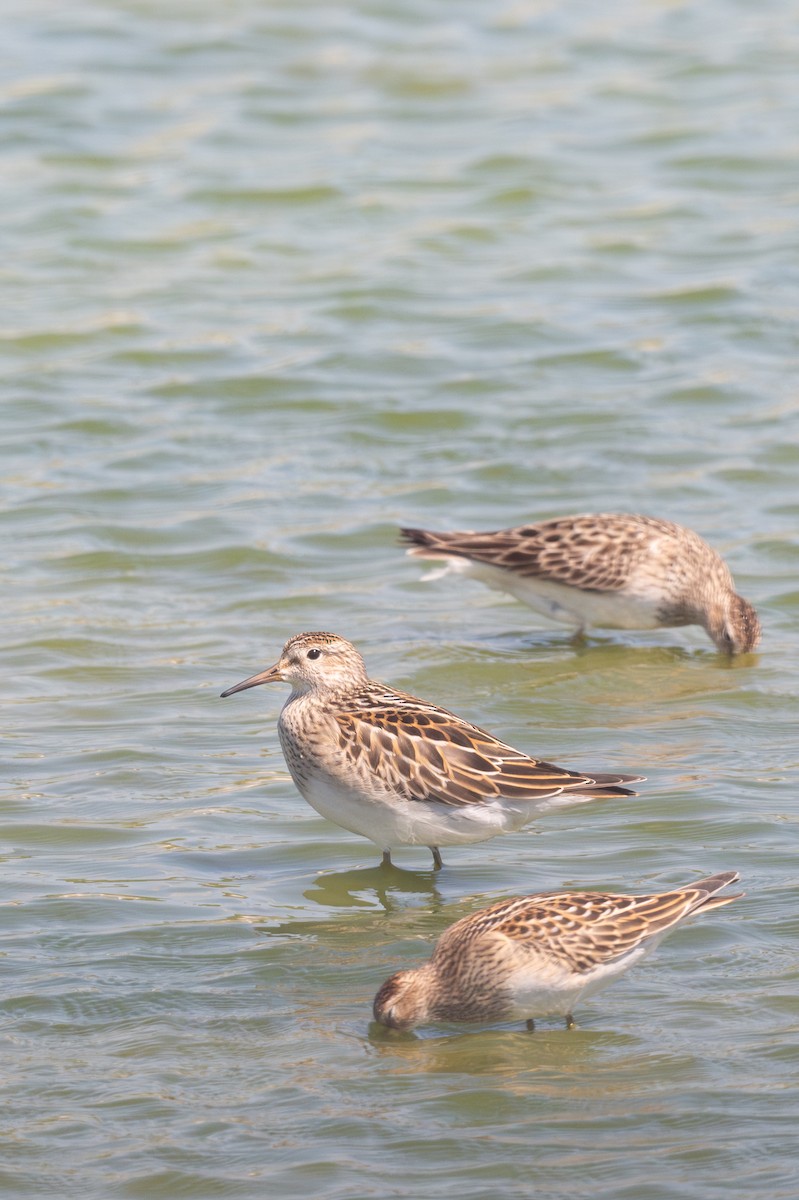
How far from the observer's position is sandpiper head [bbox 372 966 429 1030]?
7840 millimetres

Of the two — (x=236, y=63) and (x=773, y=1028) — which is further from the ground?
(x=236, y=63)

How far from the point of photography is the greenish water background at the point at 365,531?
295 inches

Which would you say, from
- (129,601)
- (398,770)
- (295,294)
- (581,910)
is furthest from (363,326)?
(581,910)

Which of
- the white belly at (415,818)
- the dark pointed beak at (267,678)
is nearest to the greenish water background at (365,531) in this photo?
the white belly at (415,818)

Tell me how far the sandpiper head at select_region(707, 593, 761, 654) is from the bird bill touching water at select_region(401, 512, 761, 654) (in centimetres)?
2

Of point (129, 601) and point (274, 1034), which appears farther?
point (129, 601)

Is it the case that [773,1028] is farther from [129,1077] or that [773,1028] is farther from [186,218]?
[186,218]

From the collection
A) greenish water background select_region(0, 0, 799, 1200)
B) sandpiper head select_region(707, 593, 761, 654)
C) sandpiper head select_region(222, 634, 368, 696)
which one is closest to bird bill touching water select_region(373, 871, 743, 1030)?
greenish water background select_region(0, 0, 799, 1200)

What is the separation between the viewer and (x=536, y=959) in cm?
777

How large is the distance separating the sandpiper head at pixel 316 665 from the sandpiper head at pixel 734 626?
11.8 feet

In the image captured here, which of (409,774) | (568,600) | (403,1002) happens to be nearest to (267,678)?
(409,774)

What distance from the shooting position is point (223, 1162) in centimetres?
705

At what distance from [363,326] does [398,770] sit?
1122 cm

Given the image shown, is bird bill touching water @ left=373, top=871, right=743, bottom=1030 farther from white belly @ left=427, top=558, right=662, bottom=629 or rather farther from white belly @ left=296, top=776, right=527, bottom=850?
white belly @ left=427, top=558, right=662, bottom=629
